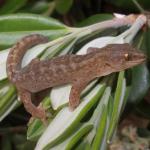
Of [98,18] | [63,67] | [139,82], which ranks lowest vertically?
[139,82]

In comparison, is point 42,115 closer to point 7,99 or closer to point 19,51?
point 7,99

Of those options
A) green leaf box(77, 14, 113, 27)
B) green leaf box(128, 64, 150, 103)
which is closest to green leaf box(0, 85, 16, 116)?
green leaf box(128, 64, 150, 103)

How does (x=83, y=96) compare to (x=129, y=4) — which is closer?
(x=83, y=96)

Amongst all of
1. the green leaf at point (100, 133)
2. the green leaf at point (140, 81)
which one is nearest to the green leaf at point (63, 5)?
the green leaf at point (140, 81)

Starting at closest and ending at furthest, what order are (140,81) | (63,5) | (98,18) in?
(140,81) → (98,18) → (63,5)

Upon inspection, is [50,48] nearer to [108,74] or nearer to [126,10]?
[108,74]

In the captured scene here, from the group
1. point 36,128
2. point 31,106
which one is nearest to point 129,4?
point 31,106
